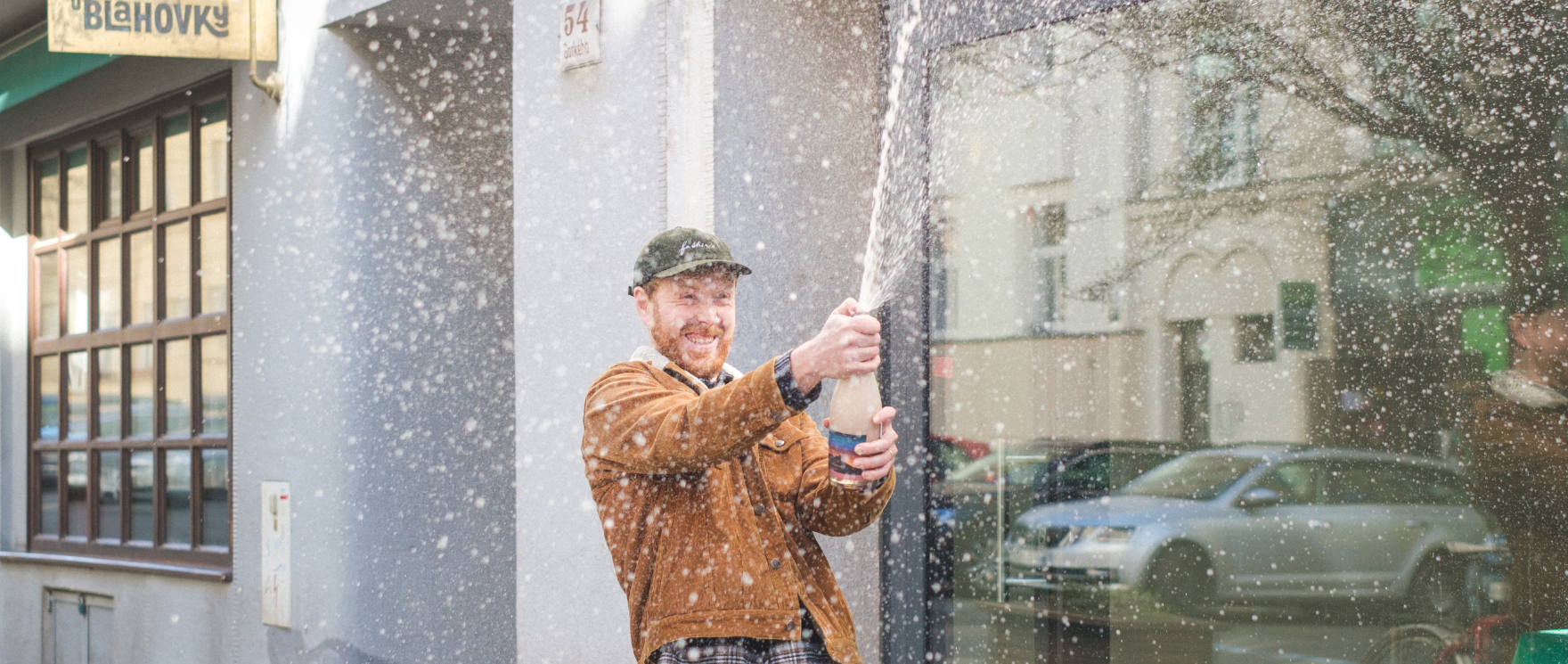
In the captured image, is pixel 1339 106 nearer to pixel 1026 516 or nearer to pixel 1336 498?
pixel 1336 498

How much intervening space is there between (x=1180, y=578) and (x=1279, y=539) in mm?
328

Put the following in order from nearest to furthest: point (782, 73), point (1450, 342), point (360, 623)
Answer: point (1450, 342), point (782, 73), point (360, 623)

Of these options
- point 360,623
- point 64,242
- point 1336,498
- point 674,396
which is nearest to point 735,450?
point 674,396

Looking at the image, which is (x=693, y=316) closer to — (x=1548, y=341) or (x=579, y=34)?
(x=1548, y=341)

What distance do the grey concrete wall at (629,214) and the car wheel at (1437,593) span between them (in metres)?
1.73

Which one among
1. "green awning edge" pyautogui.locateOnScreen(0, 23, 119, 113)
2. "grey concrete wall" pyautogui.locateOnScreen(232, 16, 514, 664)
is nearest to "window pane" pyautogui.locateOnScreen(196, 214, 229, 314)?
"grey concrete wall" pyautogui.locateOnScreen(232, 16, 514, 664)

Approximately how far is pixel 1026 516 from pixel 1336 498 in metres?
0.99

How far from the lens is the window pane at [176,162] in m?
7.41

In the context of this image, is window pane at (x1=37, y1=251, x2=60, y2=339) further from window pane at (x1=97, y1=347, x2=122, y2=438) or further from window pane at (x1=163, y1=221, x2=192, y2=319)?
window pane at (x1=163, y1=221, x2=192, y2=319)

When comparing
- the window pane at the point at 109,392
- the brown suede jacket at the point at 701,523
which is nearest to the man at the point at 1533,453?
the brown suede jacket at the point at 701,523

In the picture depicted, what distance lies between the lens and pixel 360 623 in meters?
6.09

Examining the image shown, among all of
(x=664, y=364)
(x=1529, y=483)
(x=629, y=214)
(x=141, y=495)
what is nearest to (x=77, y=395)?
(x=141, y=495)

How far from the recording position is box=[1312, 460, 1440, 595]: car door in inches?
135

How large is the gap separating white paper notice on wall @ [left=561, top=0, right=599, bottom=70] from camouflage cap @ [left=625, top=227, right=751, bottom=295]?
7.13 ft
